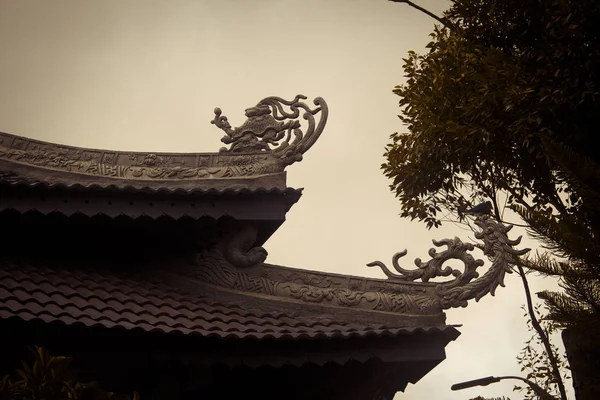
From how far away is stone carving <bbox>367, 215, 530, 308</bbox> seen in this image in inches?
270

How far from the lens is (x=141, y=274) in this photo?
7402 mm

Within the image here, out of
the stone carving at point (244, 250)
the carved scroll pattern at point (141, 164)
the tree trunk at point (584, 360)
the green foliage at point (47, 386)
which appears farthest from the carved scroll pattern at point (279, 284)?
the green foliage at point (47, 386)

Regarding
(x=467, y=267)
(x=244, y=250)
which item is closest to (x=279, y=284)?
(x=244, y=250)

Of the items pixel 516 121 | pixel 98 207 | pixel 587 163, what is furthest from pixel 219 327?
pixel 516 121

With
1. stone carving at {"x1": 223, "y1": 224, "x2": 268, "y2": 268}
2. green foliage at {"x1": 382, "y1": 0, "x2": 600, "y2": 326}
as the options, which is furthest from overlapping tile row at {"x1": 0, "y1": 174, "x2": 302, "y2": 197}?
green foliage at {"x1": 382, "y1": 0, "x2": 600, "y2": 326}

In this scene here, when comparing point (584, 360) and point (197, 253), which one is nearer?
point (584, 360)

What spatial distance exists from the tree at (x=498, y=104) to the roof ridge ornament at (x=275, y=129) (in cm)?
243

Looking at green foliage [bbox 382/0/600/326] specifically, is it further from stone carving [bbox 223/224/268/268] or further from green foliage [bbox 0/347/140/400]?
green foliage [bbox 0/347/140/400]

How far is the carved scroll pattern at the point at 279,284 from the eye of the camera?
7.06 metres

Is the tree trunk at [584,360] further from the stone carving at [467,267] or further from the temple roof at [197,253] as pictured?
the stone carving at [467,267]

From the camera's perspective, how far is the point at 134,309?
643cm

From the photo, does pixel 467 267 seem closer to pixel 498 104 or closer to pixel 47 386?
pixel 498 104

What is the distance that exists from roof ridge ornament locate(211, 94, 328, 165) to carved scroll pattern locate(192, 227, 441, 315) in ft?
3.29

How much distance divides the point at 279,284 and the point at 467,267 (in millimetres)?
1837
